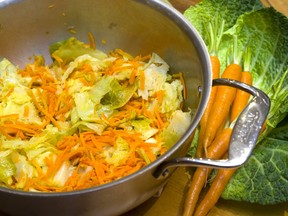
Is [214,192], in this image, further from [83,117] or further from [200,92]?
[83,117]

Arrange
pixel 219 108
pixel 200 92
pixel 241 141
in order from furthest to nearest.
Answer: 1. pixel 219 108
2. pixel 200 92
3. pixel 241 141

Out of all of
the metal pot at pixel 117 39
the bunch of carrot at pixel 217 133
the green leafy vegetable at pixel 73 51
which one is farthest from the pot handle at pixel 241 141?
the green leafy vegetable at pixel 73 51

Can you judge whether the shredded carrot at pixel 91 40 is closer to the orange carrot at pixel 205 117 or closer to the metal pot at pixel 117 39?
the metal pot at pixel 117 39

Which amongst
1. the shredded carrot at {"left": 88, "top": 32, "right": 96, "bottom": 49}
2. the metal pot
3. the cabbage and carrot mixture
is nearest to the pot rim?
the metal pot

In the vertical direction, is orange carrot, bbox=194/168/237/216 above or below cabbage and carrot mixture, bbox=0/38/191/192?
below

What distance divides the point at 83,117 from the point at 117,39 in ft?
1.46

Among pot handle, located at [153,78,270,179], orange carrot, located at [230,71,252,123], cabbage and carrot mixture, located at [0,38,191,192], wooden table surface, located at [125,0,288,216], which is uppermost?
pot handle, located at [153,78,270,179]

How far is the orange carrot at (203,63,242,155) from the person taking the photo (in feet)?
5.06

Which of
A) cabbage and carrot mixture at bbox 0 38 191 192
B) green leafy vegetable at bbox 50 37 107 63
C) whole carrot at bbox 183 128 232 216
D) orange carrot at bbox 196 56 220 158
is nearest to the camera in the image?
cabbage and carrot mixture at bbox 0 38 191 192

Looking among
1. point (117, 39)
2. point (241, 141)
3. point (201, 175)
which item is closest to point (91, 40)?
point (117, 39)

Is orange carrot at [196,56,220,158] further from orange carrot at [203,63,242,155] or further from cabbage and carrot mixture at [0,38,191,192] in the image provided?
cabbage and carrot mixture at [0,38,191,192]

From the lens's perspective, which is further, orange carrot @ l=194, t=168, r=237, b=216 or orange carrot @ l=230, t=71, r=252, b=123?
orange carrot @ l=230, t=71, r=252, b=123

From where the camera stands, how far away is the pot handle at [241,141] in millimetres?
1129

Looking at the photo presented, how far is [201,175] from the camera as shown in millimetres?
1466
